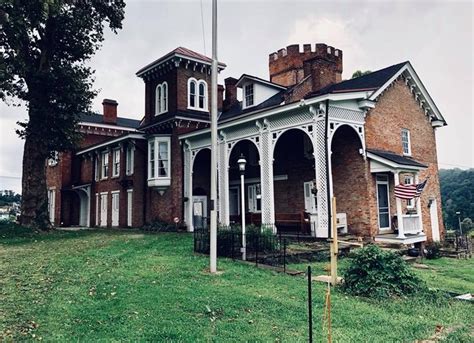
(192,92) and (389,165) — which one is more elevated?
(192,92)

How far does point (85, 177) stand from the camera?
32.8 meters

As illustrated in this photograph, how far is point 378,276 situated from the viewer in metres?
8.18

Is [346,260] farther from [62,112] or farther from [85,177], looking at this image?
[85,177]

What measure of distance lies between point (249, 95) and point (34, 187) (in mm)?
12862

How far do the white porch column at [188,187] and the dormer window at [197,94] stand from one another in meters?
3.39

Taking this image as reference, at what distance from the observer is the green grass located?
216 inches

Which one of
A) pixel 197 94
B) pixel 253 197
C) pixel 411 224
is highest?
pixel 197 94

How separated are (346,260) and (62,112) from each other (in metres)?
15.7

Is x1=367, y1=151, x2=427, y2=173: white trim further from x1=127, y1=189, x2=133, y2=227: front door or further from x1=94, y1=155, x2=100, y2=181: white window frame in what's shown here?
x1=94, y1=155, x2=100, y2=181: white window frame

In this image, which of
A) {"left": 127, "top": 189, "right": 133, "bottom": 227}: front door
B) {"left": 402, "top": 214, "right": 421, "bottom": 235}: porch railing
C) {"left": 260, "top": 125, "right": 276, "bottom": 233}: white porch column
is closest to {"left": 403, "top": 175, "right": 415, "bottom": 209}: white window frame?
{"left": 402, "top": 214, "right": 421, "bottom": 235}: porch railing

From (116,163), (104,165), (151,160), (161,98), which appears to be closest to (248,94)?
(161,98)

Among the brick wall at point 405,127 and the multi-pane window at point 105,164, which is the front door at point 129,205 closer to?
the multi-pane window at point 105,164

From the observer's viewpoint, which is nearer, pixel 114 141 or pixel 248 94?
pixel 248 94

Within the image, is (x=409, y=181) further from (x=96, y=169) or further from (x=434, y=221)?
(x=96, y=169)
